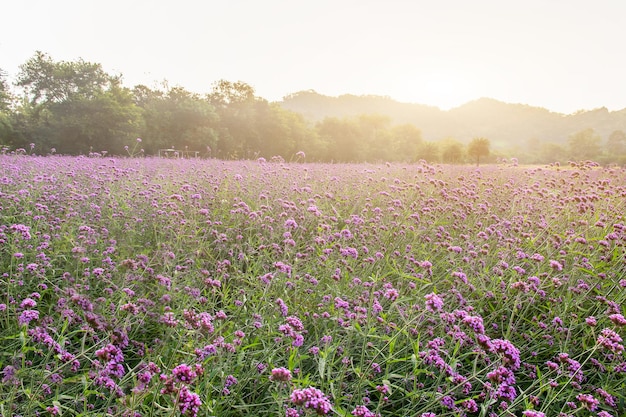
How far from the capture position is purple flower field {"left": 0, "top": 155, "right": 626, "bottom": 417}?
162 cm

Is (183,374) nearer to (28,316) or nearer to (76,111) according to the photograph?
(28,316)

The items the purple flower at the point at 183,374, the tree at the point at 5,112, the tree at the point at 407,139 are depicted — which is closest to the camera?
the purple flower at the point at 183,374

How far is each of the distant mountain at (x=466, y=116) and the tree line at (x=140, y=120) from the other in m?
60.6

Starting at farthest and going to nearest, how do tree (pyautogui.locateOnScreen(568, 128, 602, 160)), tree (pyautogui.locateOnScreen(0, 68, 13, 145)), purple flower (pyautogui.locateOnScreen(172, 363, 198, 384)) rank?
tree (pyautogui.locateOnScreen(568, 128, 602, 160)), tree (pyautogui.locateOnScreen(0, 68, 13, 145)), purple flower (pyautogui.locateOnScreen(172, 363, 198, 384))

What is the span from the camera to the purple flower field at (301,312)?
1.62 meters

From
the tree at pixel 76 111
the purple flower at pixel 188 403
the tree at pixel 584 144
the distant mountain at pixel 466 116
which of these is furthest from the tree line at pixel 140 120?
the distant mountain at pixel 466 116

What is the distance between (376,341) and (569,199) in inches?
134

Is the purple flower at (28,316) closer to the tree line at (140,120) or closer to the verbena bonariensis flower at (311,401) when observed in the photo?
the verbena bonariensis flower at (311,401)

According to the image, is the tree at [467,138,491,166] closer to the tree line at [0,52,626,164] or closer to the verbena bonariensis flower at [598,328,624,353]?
the tree line at [0,52,626,164]

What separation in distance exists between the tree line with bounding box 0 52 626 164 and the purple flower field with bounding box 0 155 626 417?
15001mm

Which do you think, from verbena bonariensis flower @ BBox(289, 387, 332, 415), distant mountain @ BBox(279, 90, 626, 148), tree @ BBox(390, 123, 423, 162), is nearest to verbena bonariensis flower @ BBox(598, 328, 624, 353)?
verbena bonariensis flower @ BBox(289, 387, 332, 415)

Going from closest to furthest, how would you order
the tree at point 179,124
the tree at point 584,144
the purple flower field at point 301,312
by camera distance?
the purple flower field at point 301,312
the tree at point 179,124
the tree at point 584,144

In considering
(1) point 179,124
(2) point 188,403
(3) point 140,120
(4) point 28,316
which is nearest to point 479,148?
(1) point 179,124

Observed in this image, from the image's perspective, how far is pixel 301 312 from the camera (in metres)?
2.58
